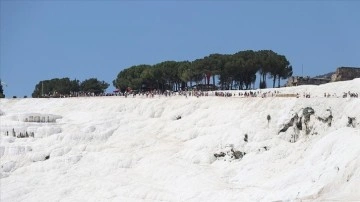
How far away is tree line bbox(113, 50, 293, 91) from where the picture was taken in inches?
3056

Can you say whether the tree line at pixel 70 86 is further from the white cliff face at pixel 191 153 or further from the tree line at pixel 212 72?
the white cliff face at pixel 191 153

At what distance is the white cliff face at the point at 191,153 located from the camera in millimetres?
35594

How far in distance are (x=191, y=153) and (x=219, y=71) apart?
3492cm

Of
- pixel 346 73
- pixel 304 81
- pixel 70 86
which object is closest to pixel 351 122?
pixel 346 73

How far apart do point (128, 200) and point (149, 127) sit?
14301mm

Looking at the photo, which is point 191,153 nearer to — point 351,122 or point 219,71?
point 351,122

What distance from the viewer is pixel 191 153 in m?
45.1

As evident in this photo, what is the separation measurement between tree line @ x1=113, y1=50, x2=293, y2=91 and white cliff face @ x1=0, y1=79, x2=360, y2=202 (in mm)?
17630

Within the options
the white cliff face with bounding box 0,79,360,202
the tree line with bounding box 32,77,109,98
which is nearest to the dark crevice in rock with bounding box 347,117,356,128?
the white cliff face with bounding box 0,79,360,202

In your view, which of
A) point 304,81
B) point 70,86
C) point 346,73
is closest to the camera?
point 346,73

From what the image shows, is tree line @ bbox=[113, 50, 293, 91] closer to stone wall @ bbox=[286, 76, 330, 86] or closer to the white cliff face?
stone wall @ bbox=[286, 76, 330, 86]

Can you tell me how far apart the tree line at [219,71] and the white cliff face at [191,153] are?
→ 1763 centimetres

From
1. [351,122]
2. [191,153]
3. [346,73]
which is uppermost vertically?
[346,73]

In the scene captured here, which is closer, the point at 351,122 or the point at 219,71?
the point at 351,122
